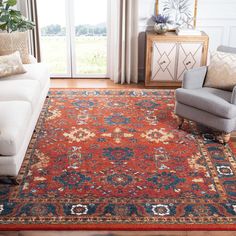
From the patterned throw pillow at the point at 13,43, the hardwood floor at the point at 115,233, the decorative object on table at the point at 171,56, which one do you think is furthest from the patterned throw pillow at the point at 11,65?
the hardwood floor at the point at 115,233

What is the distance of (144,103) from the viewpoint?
518 centimetres

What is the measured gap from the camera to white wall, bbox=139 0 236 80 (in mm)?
5816

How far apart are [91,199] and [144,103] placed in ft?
7.21

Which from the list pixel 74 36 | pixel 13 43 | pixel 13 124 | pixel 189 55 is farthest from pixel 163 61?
pixel 13 124

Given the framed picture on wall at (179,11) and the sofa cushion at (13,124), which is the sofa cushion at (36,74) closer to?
the sofa cushion at (13,124)

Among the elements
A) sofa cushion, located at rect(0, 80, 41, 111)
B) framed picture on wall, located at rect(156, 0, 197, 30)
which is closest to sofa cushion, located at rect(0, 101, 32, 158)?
sofa cushion, located at rect(0, 80, 41, 111)

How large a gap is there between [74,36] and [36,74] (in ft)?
5.04

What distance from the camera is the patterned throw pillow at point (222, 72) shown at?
434cm

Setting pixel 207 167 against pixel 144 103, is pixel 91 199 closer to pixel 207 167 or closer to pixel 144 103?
pixel 207 167

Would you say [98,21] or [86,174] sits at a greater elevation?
[98,21]

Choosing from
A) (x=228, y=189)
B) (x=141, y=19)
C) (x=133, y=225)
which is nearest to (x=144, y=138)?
(x=228, y=189)

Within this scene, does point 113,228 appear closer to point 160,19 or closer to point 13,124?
point 13,124

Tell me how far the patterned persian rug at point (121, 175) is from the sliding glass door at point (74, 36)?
137 centimetres

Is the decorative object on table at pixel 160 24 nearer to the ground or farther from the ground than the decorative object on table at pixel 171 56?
farther from the ground
